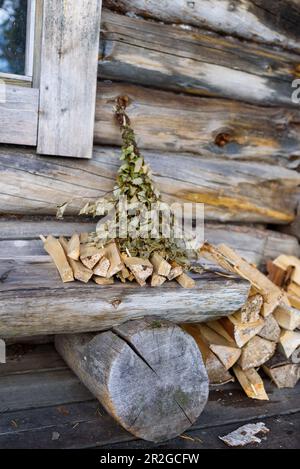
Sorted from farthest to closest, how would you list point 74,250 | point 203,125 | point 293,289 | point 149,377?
point 293,289 < point 203,125 < point 74,250 < point 149,377

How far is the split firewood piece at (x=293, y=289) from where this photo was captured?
2955 millimetres

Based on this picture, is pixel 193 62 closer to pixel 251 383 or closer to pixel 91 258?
pixel 91 258

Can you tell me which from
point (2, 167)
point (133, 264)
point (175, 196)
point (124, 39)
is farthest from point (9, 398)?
point (124, 39)

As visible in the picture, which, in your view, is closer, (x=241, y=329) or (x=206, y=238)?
(x=241, y=329)

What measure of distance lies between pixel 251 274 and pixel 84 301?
1001 mm

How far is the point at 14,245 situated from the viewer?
245 centimetres

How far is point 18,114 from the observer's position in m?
2.38

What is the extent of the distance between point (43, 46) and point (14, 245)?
2.93 ft

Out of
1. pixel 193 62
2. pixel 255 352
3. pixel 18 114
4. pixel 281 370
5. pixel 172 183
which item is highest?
pixel 193 62

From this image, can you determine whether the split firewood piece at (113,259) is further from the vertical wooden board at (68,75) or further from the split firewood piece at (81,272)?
the vertical wooden board at (68,75)

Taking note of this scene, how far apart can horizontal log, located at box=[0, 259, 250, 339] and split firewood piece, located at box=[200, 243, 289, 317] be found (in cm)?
26

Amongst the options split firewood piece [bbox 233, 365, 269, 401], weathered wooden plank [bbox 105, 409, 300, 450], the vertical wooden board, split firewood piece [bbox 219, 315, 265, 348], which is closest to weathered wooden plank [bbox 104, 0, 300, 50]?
the vertical wooden board

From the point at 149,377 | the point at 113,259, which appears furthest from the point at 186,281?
the point at 149,377

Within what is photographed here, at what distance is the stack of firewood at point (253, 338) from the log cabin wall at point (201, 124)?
441 millimetres
